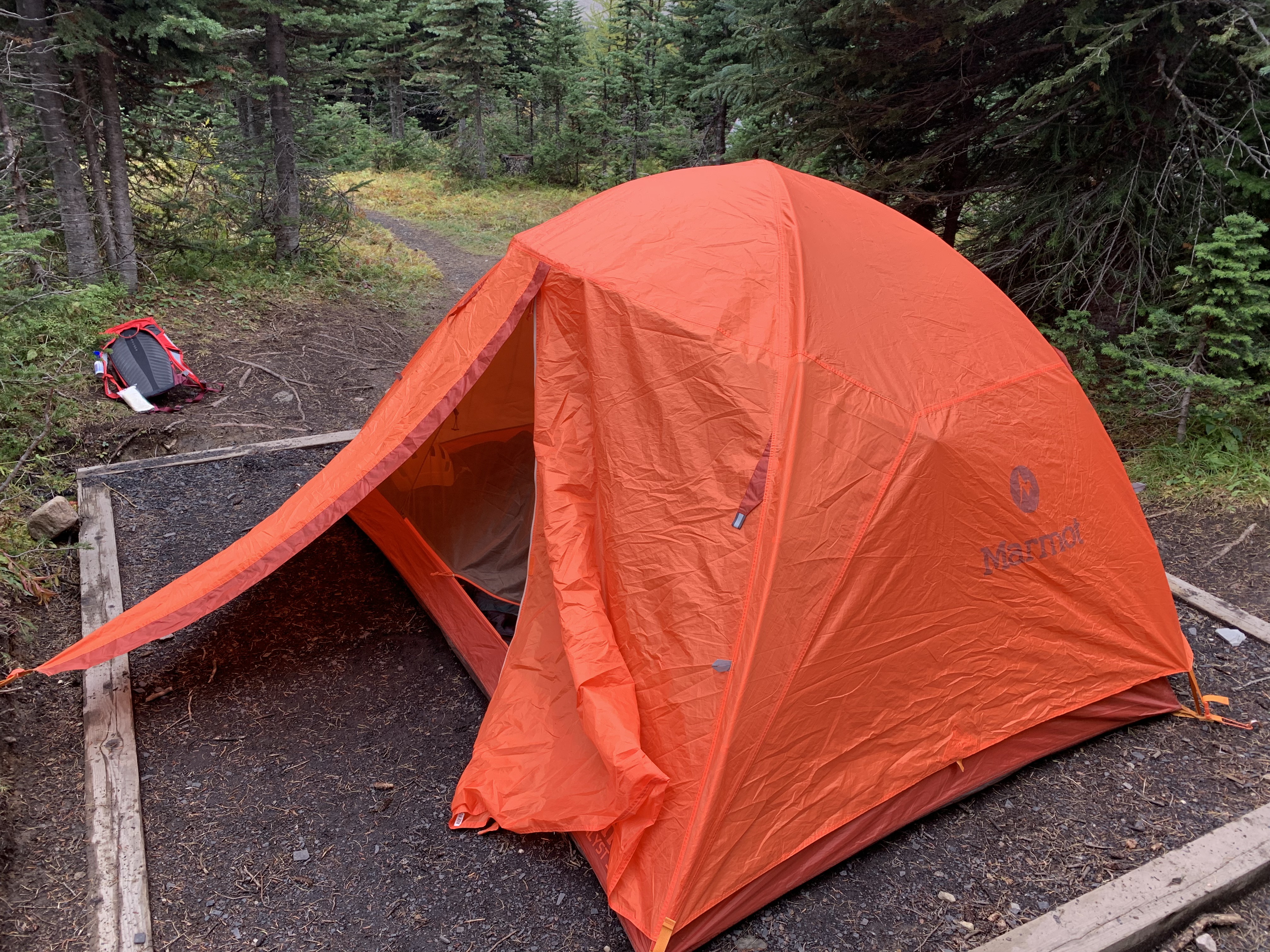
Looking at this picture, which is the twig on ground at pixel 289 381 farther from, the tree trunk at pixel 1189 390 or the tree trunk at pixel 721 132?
the tree trunk at pixel 721 132

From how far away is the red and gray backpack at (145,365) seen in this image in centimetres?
650

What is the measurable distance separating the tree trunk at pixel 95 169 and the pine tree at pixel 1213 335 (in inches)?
359

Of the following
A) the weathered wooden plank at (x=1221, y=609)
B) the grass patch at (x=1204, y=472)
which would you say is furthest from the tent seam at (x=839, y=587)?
the grass patch at (x=1204, y=472)

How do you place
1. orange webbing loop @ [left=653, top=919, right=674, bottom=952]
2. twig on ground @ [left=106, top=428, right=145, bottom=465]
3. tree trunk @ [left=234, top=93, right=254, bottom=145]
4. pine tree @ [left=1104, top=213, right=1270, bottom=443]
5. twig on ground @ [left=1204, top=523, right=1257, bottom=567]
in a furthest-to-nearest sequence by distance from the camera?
1. tree trunk @ [left=234, top=93, right=254, bottom=145]
2. twig on ground @ [left=106, top=428, right=145, bottom=465]
3. pine tree @ [left=1104, top=213, right=1270, bottom=443]
4. twig on ground @ [left=1204, top=523, right=1257, bottom=567]
5. orange webbing loop @ [left=653, top=919, right=674, bottom=952]

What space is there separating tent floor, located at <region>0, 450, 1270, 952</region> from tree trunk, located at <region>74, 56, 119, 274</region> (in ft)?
17.4

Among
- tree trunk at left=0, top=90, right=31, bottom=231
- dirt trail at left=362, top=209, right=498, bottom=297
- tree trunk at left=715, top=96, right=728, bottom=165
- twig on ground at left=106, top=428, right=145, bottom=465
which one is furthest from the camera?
tree trunk at left=715, top=96, right=728, bottom=165

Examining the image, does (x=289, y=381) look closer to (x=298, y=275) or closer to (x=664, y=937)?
(x=298, y=275)

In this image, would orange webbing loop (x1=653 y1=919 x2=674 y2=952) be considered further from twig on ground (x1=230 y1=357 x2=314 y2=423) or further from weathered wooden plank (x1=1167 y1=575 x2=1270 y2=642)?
twig on ground (x1=230 y1=357 x2=314 y2=423)

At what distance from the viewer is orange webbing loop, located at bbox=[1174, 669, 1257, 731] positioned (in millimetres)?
3596

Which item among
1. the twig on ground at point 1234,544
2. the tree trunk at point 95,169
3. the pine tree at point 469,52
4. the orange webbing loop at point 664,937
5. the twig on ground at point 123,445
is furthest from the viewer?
the pine tree at point 469,52

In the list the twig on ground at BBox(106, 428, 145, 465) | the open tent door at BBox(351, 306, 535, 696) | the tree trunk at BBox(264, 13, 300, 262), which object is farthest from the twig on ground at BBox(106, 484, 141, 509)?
the tree trunk at BBox(264, 13, 300, 262)

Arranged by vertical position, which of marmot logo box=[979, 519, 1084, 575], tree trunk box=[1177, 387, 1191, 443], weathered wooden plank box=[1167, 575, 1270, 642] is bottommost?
weathered wooden plank box=[1167, 575, 1270, 642]

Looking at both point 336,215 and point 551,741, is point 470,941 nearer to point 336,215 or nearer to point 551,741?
point 551,741

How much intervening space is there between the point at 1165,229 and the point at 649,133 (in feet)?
48.9
